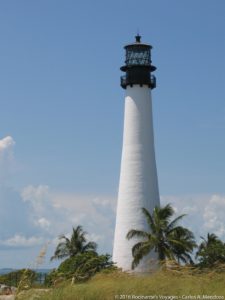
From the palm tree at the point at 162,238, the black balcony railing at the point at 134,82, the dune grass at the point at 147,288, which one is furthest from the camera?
the black balcony railing at the point at 134,82

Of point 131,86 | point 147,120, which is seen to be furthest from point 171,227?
point 131,86

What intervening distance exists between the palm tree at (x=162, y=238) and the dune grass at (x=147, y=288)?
27493 millimetres

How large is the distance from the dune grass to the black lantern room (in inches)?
1312

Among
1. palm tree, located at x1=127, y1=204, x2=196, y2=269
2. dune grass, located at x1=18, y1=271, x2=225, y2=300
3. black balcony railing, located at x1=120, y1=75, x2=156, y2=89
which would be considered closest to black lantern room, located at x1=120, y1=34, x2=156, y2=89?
black balcony railing, located at x1=120, y1=75, x2=156, y2=89

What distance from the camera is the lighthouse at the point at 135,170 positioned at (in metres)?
44.8

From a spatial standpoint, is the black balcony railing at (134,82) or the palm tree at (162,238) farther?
the black balcony railing at (134,82)

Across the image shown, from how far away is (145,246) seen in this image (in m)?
43.1

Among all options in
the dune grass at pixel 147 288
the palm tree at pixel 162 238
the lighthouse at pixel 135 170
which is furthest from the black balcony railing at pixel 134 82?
the dune grass at pixel 147 288

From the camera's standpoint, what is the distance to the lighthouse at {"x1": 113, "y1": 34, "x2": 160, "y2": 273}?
4475 cm

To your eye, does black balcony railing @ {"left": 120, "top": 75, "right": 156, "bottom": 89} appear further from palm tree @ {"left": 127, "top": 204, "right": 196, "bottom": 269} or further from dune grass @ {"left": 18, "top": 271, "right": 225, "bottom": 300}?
dune grass @ {"left": 18, "top": 271, "right": 225, "bottom": 300}

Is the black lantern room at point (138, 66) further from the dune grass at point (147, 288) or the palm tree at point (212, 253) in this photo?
the dune grass at point (147, 288)

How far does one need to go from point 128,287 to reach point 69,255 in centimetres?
3891

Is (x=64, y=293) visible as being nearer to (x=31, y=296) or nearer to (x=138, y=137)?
(x=31, y=296)

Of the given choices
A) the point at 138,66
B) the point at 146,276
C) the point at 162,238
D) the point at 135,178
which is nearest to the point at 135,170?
the point at 135,178
